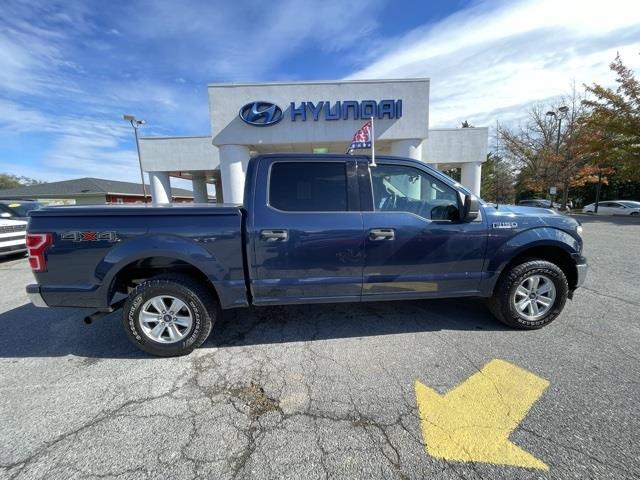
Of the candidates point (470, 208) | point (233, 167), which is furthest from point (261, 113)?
point (470, 208)

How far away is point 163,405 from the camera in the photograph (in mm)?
2316

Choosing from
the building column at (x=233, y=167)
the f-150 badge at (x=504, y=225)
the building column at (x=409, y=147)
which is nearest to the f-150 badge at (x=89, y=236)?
the f-150 badge at (x=504, y=225)

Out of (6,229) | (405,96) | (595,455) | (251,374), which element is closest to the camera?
(595,455)

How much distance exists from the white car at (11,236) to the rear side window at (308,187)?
9077 mm

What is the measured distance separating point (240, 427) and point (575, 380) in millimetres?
2831

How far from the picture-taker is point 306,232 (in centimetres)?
295

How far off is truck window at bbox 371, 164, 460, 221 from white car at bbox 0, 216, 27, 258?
997cm

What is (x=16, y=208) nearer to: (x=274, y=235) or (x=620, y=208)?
(x=274, y=235)

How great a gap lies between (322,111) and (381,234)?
10977 millimetres

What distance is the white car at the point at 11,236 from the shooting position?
761 centimetres

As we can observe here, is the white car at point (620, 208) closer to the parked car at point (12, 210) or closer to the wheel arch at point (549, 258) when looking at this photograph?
the wheel arch at point (549, 258)

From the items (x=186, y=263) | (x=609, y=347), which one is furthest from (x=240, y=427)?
(x=609, y=347)

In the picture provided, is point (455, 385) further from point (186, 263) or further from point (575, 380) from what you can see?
point (186, 263)

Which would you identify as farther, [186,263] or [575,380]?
[186,263]
